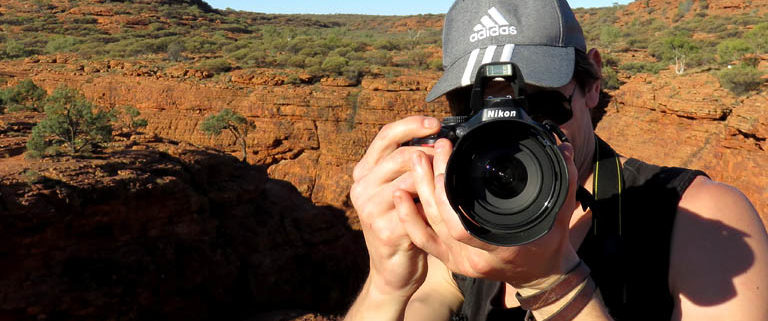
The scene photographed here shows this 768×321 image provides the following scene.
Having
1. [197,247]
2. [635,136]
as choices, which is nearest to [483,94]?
[197,247]

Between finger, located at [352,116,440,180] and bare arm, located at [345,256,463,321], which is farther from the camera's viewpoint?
bare arm, located at [345,256,463,321]

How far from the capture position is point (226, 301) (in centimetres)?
1011

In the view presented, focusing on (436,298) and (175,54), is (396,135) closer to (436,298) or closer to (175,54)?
(436,298)

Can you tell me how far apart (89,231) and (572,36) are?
8.56 m

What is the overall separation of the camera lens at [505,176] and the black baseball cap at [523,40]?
9.8 inches

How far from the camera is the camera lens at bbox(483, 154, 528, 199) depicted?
1216mm

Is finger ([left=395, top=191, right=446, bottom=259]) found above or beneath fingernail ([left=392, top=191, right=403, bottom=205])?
beneath

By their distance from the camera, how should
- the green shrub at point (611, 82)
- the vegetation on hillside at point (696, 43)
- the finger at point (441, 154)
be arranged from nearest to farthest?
the finger at point (441, 154) < the vegetation on hillside at point (696, 43) < the green shrub at point (611, 82)

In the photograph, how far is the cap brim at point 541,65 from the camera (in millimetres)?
1338

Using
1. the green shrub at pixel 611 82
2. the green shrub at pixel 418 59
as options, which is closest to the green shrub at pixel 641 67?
the green shrub at pixel 611 82

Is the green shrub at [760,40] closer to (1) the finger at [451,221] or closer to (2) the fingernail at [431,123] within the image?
(2) the fingernail at [431,123]

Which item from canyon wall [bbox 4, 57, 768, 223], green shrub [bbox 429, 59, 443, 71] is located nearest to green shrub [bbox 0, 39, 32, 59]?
canyon wall [bbox 4, 57, 768, 223]

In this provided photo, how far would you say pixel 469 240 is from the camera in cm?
109

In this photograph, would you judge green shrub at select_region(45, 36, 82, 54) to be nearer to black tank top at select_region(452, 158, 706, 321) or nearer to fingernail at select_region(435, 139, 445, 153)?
fingernail at select_region(435, 139, 445, 153)
